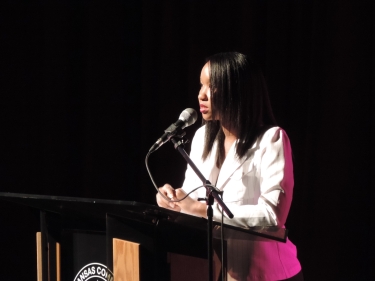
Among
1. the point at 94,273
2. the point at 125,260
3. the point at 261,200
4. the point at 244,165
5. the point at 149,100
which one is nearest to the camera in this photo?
the point at 125,260

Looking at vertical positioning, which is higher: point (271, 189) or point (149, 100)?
point (149, 100)

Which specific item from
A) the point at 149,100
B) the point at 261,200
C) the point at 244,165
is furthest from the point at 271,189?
the point at 149,100

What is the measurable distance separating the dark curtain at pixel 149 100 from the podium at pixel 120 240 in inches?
49.5

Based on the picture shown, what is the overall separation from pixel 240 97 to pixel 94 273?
2.89ft

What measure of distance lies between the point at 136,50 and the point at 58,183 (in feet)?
3.04

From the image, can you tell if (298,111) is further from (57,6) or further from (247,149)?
(57,6)

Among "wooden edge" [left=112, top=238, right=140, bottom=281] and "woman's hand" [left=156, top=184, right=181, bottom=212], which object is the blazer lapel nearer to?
"woman's hand" [left=156, top=184, right=181, bottom=212]

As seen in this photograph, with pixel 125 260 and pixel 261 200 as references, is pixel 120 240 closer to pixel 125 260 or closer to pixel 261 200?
pixel 125 260

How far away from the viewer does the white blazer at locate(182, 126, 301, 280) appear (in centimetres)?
194

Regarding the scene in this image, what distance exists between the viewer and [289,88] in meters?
2.95

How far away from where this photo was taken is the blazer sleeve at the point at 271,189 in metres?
1.94

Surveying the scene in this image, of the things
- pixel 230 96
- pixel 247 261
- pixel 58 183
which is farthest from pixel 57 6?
pixel 247 261

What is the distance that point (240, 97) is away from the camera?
221cm

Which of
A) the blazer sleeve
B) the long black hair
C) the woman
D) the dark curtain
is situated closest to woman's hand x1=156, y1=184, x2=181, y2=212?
the woman
